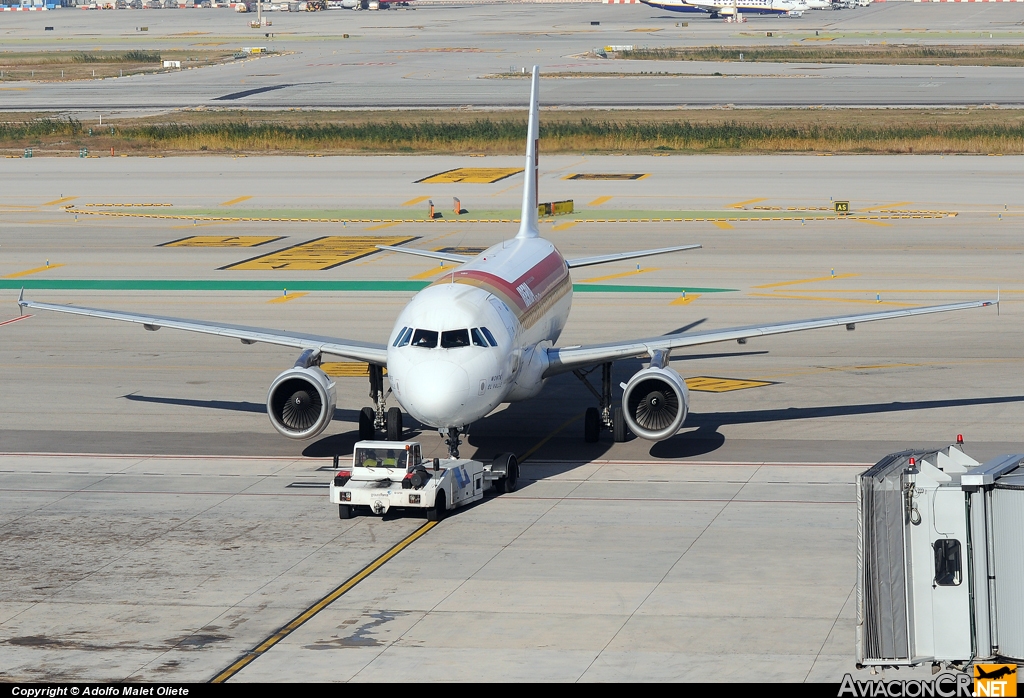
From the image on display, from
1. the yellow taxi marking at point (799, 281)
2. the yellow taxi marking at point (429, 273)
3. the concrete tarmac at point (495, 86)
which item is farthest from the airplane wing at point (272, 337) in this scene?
the concrete tarmac at point (495, 86)

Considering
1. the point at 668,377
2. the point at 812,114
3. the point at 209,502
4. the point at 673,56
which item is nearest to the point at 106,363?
the point at 209,502

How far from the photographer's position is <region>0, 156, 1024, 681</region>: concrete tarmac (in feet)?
68.9

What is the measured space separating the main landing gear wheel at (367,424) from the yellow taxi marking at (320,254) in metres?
26.7

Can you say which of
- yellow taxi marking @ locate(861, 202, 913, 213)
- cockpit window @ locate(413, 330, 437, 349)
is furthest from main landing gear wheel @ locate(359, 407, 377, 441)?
yellow taxi marking @ locate(861, 202, 913, 213)

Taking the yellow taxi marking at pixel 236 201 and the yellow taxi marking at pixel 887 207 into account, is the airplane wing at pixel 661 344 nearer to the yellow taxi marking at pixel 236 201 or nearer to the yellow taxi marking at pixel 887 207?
the yellow taxi marking at pixel 887 207

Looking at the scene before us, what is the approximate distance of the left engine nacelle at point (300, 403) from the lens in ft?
104

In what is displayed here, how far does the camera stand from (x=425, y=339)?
28969mm

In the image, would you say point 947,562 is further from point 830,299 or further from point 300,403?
point 830,299

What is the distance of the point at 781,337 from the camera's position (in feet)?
153

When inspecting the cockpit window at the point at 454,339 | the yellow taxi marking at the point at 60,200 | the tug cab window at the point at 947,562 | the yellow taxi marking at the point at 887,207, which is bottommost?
the yellow taxi marking at the point at 887,207

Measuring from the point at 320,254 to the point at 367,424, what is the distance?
30.8 metres

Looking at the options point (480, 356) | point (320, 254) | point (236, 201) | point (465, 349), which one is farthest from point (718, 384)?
point (236, 201)

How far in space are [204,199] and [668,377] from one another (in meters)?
53.9

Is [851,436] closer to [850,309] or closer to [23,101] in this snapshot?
[850,309]
